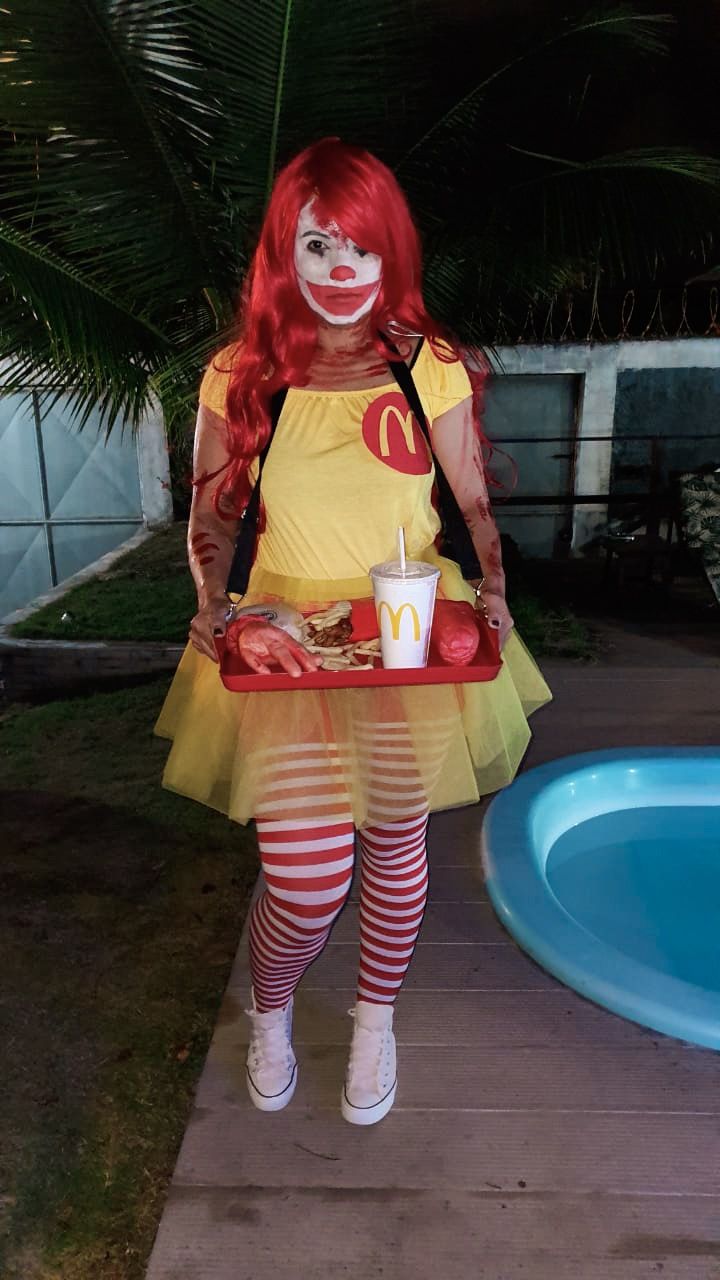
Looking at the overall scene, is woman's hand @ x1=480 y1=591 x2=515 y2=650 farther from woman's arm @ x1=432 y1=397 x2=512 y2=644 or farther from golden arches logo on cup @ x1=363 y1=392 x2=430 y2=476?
golden arches logo on cup @ x1=363 y1=392 x2=430 y2=476

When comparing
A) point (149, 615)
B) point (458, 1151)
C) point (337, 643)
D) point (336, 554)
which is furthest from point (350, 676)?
point (149, 615)

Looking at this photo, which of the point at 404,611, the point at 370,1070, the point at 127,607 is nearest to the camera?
the point at 404,611

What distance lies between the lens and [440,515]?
1.64m

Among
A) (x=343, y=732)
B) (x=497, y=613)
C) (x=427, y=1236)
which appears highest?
(x=497, y=613)

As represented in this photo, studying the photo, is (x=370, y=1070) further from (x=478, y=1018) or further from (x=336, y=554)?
(x=336, y=554)

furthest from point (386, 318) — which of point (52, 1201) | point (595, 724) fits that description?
point (595, 724)

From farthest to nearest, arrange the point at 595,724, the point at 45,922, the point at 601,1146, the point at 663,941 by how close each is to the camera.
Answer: the point at 595,724 < the point at 663,941 < the point at 45,922 < the point at 601,1146

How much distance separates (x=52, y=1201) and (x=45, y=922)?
101 cm

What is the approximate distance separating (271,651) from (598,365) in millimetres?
7509

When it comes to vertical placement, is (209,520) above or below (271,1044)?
above

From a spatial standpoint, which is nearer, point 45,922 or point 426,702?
point 426,702

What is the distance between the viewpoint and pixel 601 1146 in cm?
160

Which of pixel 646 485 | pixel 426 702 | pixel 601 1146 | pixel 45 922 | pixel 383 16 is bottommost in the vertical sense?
pixel 646 485

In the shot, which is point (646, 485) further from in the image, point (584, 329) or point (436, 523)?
point (436, 523)
